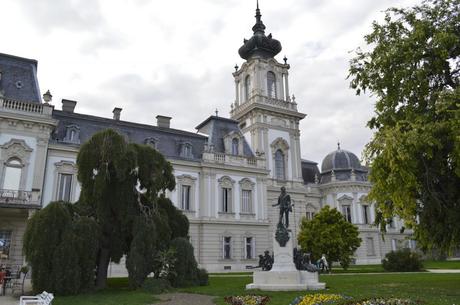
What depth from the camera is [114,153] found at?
16859mm

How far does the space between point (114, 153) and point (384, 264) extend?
21.8m

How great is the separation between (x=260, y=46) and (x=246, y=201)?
19.9m

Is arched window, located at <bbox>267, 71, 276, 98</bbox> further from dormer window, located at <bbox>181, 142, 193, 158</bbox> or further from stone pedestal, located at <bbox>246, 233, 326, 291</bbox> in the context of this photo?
stone pedestal, located at <bbox>246, 233, 326, 291</bbox>

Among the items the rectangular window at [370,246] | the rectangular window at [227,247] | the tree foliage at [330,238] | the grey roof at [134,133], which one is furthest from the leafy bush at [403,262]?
the rectangular window at [370,246]

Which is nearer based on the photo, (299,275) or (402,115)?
(402,115)

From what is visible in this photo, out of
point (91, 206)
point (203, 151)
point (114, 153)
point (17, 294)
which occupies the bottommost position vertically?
point (17, 294)

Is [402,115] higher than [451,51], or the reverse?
[451,51]

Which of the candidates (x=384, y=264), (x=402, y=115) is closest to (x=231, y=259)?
(x=384, y=264)

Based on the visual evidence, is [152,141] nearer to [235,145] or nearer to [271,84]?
[235,145]

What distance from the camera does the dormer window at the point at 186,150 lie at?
32156 millimetres

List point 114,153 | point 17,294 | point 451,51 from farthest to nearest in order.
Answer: point 114,153
point 17,294
point 451,51

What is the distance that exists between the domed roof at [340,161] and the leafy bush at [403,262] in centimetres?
2052

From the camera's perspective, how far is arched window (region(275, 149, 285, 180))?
41.3m

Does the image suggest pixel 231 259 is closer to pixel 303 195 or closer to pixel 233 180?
pixel 233 180
